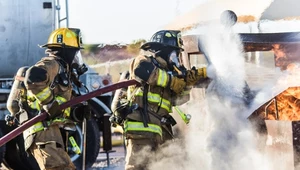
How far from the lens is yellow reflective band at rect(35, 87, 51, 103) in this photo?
5637 millimetres

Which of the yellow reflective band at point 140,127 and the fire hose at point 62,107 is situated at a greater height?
the fire hose at point 62,107

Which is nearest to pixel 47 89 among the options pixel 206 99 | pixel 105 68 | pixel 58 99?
pixel 58 99

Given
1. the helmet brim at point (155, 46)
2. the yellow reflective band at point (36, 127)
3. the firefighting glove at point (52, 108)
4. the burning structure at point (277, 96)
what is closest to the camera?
the burning structure at point (277, 96)

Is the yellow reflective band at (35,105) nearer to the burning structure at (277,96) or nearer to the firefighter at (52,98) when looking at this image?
the firefighter at (52,98)

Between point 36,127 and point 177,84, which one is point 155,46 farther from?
point 36,127

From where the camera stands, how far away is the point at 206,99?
6.48 meters

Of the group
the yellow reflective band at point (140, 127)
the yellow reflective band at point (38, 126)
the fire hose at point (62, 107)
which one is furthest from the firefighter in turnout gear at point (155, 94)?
the yellow reflective band at point (38, 126)

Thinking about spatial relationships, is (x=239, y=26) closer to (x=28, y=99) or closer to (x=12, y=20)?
(x=12, y=20)

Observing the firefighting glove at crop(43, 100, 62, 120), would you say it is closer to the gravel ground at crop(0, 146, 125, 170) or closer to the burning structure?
the burning structure

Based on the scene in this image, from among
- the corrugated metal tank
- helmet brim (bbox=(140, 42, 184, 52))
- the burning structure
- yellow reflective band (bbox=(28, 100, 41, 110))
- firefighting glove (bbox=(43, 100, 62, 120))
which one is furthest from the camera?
the corrugated metal tank

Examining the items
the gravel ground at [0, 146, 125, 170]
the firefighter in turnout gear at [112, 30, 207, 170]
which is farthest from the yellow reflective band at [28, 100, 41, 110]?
the gravel ground at [0, 146, 125, 170]

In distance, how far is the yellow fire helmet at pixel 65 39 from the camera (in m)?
6.13

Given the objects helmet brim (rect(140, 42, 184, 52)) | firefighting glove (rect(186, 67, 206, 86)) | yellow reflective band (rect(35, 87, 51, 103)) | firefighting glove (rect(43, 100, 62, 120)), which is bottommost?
firefighting glove (rect(43, 100, 62, 120))

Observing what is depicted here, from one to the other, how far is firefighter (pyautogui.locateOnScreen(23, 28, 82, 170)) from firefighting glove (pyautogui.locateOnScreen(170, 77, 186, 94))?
92cm
